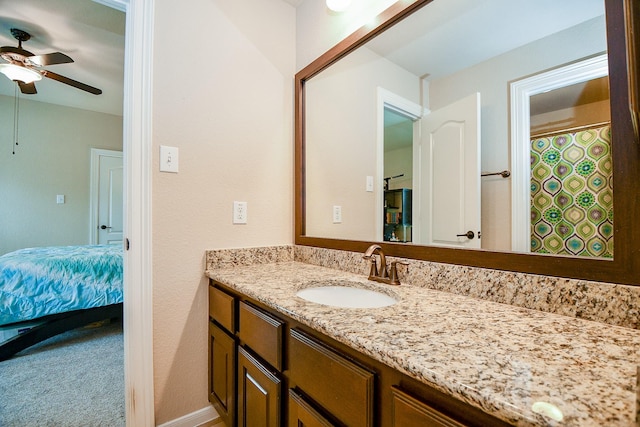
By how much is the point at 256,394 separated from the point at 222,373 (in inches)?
14.5

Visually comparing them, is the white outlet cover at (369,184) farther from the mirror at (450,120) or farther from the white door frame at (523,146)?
the white door frame at (523,146)

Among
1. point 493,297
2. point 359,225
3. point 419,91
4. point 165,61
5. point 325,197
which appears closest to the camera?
point 493,297

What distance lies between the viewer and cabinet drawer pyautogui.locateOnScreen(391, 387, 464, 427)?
0.47 m

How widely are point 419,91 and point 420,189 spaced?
1.36ft

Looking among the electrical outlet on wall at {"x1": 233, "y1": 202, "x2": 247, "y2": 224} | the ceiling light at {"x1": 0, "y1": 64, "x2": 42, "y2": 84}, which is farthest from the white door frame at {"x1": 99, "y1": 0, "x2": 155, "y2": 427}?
the ceiling light at {"x1": 0, "y1": 64, "x2": 42, "y2": 84}

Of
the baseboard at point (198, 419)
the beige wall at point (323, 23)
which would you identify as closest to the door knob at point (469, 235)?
the beige wall at point (323, 23)

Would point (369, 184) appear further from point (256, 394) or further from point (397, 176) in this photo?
point (256, 394)

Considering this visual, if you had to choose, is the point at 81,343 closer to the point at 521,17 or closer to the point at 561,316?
the point at 561,316

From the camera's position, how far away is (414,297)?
94 cm

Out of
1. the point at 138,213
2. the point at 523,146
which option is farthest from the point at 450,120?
the point at 138,213

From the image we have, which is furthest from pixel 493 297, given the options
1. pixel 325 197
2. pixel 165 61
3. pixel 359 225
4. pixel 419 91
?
pixel 165 61

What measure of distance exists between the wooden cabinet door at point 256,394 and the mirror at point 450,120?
0.68m

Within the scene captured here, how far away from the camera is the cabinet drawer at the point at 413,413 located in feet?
1.55

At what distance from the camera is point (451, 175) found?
3.71 ft
